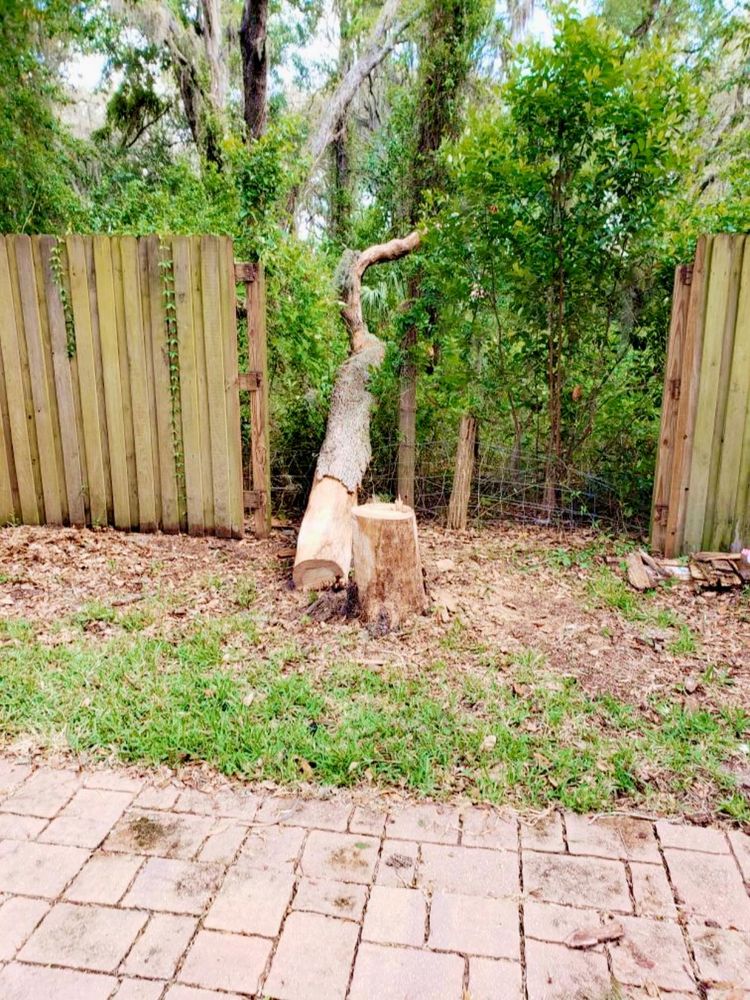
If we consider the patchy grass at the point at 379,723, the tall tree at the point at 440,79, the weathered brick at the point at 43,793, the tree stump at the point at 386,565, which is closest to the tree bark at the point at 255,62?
the tall tree at the point at 440,79

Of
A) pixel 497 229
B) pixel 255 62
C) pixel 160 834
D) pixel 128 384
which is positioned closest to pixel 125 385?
pixel 128 384

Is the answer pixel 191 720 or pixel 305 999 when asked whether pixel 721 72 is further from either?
pixel 305 999

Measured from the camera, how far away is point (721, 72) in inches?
387

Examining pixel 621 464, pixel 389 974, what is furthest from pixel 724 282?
pixel 389 974

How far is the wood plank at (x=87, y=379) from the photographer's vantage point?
432cm

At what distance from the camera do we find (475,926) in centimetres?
176

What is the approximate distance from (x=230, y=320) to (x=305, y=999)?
3.63 m

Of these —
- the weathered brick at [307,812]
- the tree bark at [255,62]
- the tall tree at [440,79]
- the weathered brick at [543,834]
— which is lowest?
the weathered brick at [543,834]

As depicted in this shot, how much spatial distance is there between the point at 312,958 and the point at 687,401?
3.56 m

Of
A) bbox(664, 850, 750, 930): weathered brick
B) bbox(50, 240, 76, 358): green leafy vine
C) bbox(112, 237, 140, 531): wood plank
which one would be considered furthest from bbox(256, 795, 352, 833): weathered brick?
bbox(50, 240, 76, 358): green leafy vine

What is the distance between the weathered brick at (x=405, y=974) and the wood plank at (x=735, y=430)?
330 cm

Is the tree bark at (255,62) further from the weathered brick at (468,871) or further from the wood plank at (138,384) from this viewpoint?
the weathered brick at (468,871)

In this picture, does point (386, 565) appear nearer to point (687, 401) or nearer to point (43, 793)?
point (43, 793)

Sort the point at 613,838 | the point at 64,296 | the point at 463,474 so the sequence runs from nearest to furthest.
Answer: the point at 613,838 < the point at 64,296 < the point at 463,474
